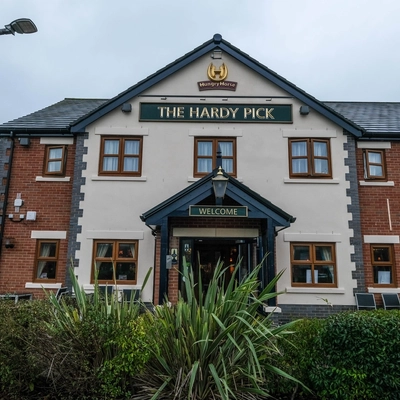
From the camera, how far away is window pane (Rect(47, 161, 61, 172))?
11.0m

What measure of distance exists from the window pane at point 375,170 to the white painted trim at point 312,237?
234 cm

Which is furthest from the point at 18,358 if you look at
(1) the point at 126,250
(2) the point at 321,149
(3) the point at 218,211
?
(2) the point at 321,149

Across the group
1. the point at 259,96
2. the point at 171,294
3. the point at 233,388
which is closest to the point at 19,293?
the point at 171,294

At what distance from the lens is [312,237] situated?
10219mm

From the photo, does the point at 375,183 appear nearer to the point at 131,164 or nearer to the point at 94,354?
the point at 131,164

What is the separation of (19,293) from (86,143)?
15.5ft

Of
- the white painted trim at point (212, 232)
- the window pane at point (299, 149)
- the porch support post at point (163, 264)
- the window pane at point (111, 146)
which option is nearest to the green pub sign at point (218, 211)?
the porch support post at point (163, 264)

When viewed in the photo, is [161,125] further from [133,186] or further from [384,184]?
[384,184]

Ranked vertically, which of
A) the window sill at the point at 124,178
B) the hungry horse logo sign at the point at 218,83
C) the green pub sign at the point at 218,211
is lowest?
the green pub sign at the point at 218,211

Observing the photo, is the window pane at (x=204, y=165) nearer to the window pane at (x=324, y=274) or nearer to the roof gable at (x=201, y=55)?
the roof gable at (x=201, y=55)

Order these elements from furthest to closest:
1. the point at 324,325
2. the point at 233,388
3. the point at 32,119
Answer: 1. the point at 32,119
2. the point at 324,325
3. the point at 233,388

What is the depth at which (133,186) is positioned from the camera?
10586 mm

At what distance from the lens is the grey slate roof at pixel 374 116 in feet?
35.9

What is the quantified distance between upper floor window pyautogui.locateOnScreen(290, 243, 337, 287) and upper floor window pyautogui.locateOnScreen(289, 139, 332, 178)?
2.11m
